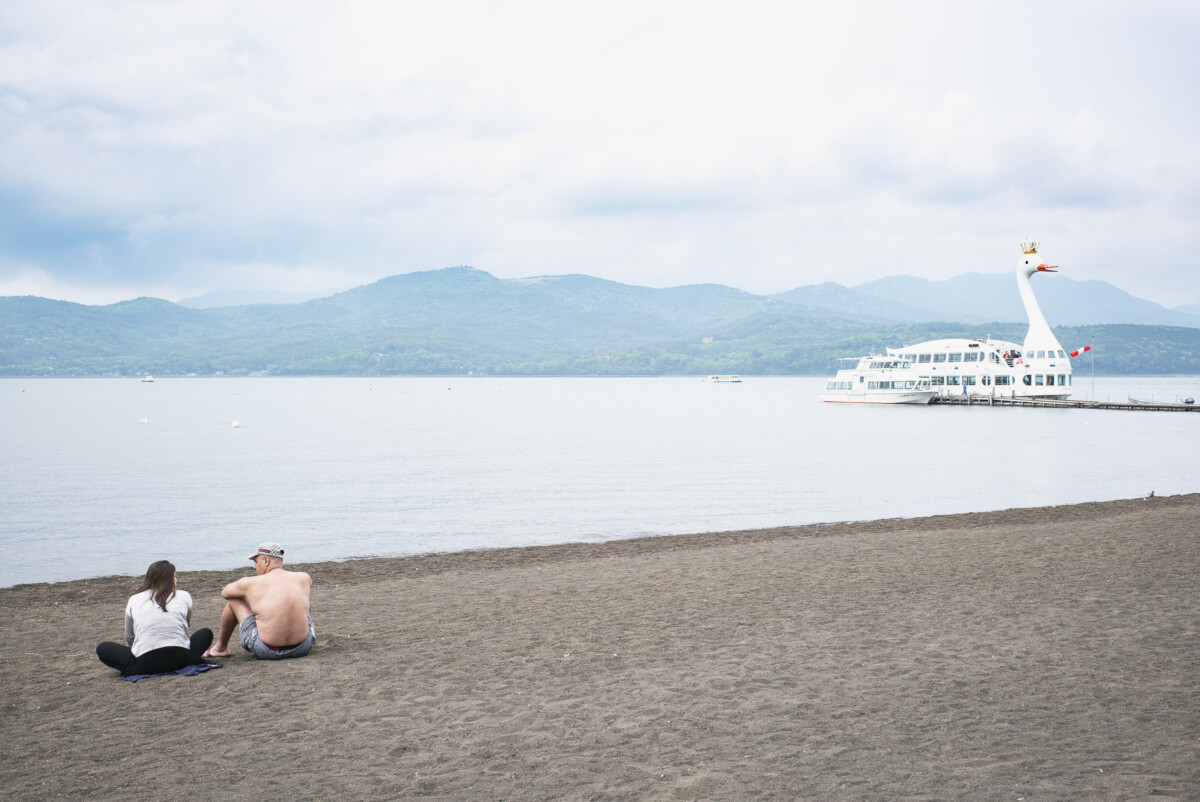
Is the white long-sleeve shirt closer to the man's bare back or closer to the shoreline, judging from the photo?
the man's bare back

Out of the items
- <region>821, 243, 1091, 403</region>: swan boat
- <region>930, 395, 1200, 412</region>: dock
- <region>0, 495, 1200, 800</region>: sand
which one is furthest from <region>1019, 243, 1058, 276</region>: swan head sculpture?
<region>0, 495, 1200, 800</region>: sand

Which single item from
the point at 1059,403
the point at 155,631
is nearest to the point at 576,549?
the point at 155,631

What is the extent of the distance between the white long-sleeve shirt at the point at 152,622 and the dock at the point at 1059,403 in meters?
95.9

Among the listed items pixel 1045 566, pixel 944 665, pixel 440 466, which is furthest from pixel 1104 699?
pixel 440 466

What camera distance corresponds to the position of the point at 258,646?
34.0 feet

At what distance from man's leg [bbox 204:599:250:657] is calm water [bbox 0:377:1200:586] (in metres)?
11.4

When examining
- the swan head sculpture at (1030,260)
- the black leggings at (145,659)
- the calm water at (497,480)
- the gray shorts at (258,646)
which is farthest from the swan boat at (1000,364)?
the black leggings at (145,659)

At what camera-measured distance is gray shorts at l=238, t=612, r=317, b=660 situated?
10367 mm

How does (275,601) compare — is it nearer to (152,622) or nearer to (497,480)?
(152,622)

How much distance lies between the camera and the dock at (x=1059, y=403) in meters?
91.1

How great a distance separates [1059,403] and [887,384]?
21.8m

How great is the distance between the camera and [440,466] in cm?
4734

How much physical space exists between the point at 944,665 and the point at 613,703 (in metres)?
3.45

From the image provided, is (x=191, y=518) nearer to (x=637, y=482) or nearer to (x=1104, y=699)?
(x=637, y=482)
